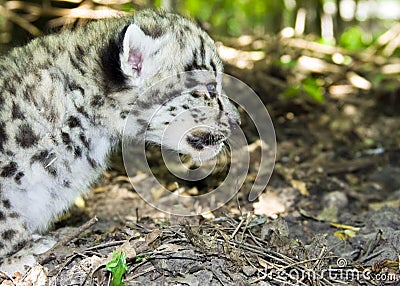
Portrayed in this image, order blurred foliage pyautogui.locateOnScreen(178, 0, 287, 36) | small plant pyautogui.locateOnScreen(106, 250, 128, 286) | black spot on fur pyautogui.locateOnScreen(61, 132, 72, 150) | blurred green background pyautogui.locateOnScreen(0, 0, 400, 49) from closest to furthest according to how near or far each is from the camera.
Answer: small plant pyautogui.locateOnScreen(106, 250, 128, 286), black spot on fur pyautogui.locateOnScreen(61, 132, 72, 150), blurred green background pyautogui.locateOnScreen(0, 0, 400, 49), blurred foliage pyautogui.locateOnScreen(178, 0, 287, 36)

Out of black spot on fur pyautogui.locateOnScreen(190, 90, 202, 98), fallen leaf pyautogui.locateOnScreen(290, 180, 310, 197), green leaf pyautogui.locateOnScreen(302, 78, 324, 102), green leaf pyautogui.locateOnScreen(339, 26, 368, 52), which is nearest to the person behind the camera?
black spot on fur pyautogui.locateOnScreen(190, 90, 202, 98)

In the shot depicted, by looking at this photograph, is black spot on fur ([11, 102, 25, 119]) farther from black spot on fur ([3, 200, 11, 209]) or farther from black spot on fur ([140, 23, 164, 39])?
black spot on fur ([140, 23, 164, 39])

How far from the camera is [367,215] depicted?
5.34 m

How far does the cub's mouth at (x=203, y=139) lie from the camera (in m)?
4.39

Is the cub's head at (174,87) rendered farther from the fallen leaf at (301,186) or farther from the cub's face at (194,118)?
the fallen leaf at (301,186)

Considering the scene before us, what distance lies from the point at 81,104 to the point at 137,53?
1.71 ft

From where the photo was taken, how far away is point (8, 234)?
3912mm

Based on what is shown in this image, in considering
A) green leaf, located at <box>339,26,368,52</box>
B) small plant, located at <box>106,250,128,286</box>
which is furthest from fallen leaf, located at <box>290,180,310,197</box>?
green leaf, located at <box>339,26,368,52</box>

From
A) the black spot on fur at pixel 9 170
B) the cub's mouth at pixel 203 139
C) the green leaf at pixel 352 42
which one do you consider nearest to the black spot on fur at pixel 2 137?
the black spot on fur at pixel 9 170

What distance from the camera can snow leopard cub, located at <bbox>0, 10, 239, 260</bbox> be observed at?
3912 mm

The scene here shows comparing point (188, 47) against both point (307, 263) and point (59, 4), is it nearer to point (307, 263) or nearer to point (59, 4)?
point (307, 263)
